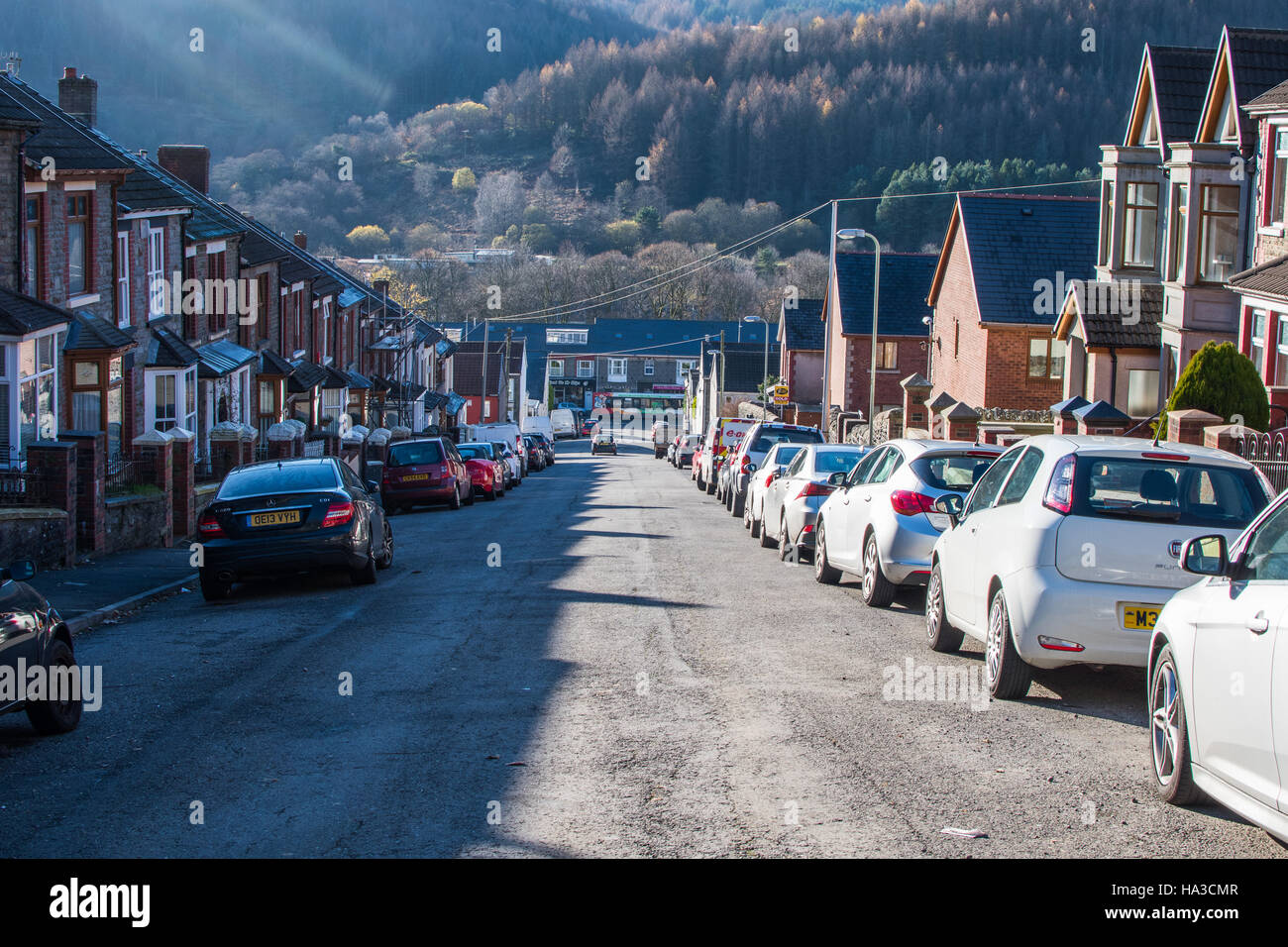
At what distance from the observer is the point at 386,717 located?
8.04 meters

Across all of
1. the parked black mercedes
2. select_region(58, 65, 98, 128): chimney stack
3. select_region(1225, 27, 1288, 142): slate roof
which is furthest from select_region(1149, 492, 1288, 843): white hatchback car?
select_region(58, 65, 98, 128): chimney stack

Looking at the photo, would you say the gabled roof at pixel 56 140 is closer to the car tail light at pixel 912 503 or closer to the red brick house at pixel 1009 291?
the car tail light at pixel 912 503

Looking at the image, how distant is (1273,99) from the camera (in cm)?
2286

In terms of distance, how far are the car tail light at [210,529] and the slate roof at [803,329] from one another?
176ft

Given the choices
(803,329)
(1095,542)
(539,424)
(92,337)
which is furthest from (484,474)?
(539,424)

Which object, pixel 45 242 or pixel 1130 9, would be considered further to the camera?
pixel 1130 9

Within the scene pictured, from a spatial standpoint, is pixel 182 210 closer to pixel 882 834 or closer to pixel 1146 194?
pixel 1146 194

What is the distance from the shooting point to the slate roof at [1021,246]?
39750 mm

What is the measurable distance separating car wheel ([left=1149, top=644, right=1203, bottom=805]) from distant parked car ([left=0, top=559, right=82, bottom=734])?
5.77 meters

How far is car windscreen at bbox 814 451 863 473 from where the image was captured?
674 inches

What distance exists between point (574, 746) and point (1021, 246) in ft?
123

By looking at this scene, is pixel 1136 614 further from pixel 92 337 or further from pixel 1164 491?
pixel 92 337
